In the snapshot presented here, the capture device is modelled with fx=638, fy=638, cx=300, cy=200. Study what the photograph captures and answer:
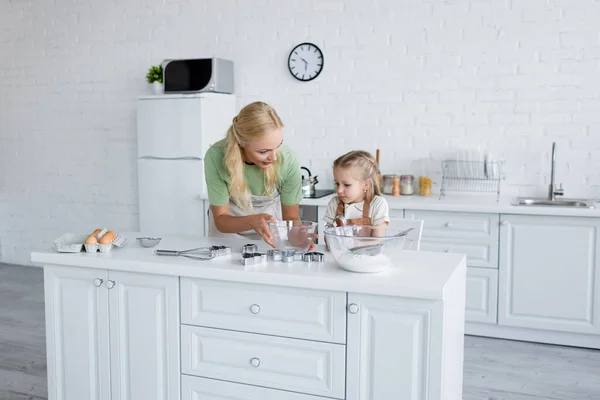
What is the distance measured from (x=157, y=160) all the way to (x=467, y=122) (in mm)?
2339

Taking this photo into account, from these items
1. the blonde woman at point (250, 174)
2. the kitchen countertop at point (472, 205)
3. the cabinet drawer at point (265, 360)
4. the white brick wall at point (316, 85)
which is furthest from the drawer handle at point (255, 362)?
the white brick wall at point (316, 85)

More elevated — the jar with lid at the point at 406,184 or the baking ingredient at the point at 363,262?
the jar with lid at the point at 406,184

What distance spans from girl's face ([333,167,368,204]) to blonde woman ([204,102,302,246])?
278 millimetres

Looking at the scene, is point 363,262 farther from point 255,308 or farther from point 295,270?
point 255,308

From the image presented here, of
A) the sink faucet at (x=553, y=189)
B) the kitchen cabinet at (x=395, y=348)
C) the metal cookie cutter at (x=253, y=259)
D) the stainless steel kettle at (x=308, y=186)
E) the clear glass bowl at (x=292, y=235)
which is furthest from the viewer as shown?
the stainless steel kettle at (x=308, y=186)

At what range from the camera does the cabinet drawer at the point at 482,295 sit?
13.0 ft

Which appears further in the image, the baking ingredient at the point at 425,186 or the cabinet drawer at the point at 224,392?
the baking ingredient at the point at 425,186

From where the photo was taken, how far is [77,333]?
2404 millimetres

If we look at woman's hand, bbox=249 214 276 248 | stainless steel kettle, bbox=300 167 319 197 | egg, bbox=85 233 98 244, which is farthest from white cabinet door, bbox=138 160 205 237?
woman's hand, bbox=249 214 276 248

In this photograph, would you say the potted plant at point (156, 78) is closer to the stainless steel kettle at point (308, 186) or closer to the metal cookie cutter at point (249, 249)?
the stainless steel kettle at point (308, 186)

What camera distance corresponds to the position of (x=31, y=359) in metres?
3.67

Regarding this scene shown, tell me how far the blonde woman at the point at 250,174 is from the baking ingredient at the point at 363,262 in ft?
1.48

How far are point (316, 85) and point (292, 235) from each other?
279 cm

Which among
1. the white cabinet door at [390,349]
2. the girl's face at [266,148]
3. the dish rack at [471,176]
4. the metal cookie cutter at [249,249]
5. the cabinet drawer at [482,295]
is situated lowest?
the cabinet drawer at [482,295]
